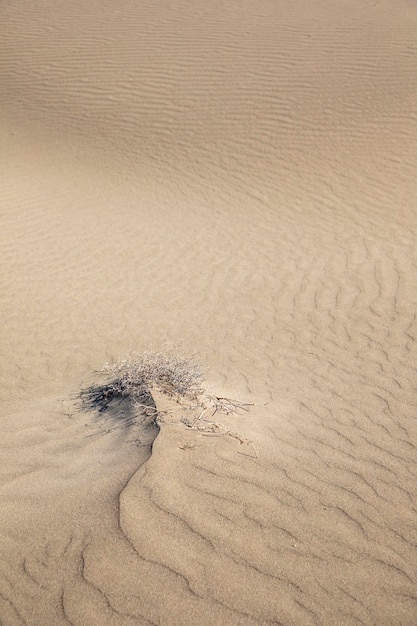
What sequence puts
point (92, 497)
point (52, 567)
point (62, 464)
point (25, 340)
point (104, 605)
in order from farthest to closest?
point (25, 340)
point (62, 464)
point (92, 497)
point (52, 567)
point (104, 605)

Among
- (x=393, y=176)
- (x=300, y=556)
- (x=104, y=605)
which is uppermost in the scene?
(x=393, y=176)

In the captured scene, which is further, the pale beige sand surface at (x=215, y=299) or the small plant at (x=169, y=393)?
the small plant at (x=169, y=393)

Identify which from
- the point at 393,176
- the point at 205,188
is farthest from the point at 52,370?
the point at 393,176

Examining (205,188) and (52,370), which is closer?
(52,370)

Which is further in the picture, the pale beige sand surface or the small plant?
the small plant

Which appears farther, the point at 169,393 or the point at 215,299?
A: the point at 215,299

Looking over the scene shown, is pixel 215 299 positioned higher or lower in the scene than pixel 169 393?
higher

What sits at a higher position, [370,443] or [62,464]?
[370,443]

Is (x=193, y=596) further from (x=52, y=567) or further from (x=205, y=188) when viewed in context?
(x=205, y=188)
